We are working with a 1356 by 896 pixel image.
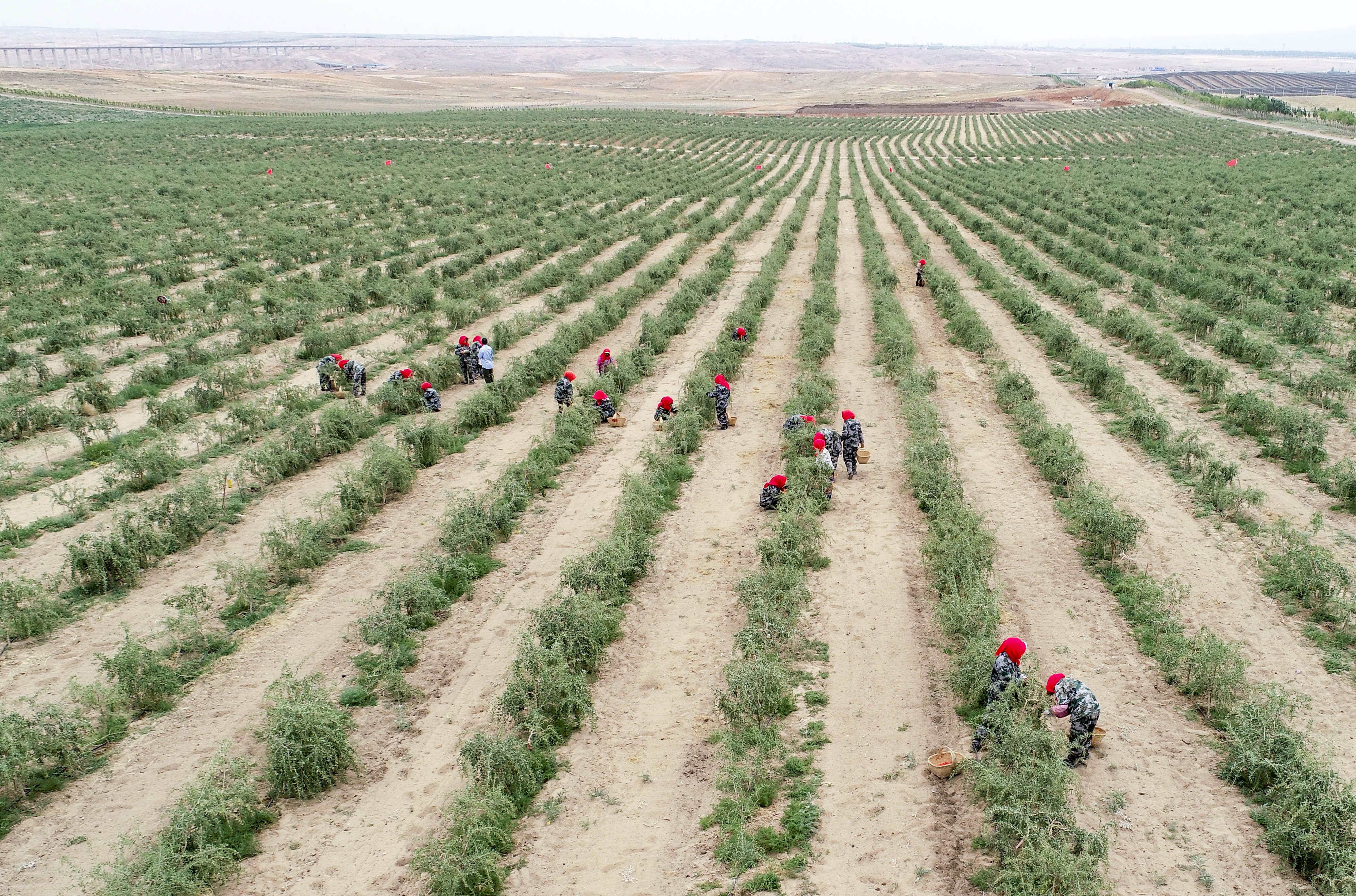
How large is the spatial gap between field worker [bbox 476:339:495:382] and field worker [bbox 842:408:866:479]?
831 cm

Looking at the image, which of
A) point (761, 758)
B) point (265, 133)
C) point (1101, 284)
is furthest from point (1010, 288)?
point (265, 133)

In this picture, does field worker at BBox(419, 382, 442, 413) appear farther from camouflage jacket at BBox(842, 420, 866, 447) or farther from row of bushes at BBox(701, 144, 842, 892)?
camouflage jacket at BBox(842, 420, 866, 447)

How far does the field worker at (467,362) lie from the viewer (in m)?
19.4

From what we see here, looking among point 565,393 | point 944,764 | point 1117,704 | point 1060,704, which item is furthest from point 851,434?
point 944,764

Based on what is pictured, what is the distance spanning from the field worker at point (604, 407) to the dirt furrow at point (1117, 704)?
6.62m

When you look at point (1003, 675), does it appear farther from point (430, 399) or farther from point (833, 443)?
point (430, 399)

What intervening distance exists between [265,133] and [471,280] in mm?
57941

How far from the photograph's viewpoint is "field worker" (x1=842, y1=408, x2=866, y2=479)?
47.4ft

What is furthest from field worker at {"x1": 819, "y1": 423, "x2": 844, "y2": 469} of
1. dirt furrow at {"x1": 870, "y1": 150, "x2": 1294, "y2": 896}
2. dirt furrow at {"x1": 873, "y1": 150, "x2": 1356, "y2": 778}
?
dirt furrow at {"x1": 873, "y1": 150, "x2": 1356, "y2": 778}

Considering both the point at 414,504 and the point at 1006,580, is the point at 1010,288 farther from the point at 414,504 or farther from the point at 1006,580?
the point at 414,504

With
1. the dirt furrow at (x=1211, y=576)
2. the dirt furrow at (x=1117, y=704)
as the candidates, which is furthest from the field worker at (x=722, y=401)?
the dirt furrow at (x=1211, y=576)

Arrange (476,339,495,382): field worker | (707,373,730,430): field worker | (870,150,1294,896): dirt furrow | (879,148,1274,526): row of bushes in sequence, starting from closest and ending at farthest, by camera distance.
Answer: (870,150,1294,896): dirt furrow → (879,148,1274,526): row of bushes → (707,373,730,430): field worker → (476,339,495,382): field worker

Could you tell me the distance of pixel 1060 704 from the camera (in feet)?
27.5

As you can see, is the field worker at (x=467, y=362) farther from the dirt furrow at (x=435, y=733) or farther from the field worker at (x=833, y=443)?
the field worker at (x=833, y=443)
